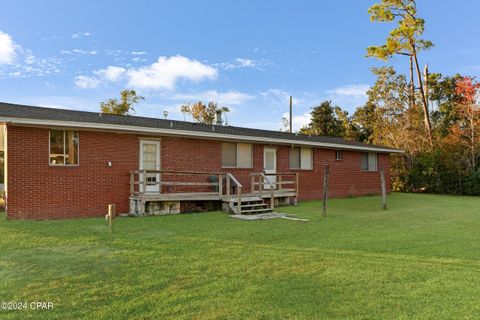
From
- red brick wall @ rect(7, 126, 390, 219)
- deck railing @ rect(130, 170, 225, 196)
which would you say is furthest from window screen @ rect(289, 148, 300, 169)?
deck railing @ rect(130, 170, 225, 196)

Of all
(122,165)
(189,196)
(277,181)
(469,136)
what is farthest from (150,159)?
(469,136)

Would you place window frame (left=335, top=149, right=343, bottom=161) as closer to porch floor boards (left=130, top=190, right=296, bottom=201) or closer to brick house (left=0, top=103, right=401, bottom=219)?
brick house (left=0, top=103, right=401, bottom=219)

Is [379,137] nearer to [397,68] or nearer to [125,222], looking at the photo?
[397,68]

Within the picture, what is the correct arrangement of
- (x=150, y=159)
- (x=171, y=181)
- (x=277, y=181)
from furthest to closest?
(x=277, y=181) → (x=171, y=181) → (x=150, y=159)

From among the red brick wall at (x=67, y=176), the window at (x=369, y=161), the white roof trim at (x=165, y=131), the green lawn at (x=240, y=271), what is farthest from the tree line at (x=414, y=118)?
the red brick wall at (x=67, y=176)

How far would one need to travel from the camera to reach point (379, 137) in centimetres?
2691

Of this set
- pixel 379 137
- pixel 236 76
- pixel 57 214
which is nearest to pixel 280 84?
pixel 236 76

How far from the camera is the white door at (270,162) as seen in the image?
15017 millimetres

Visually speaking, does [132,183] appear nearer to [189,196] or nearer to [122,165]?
[122,165]

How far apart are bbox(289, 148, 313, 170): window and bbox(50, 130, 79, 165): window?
8960 millimetres

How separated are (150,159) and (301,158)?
723 centimetres

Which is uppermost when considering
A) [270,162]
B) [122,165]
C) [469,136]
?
[469,136]

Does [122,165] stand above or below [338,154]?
below

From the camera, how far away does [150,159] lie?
11914 millimetres
